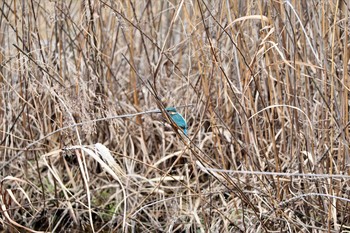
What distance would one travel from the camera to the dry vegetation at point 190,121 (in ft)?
5.48

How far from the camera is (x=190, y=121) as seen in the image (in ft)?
7.46

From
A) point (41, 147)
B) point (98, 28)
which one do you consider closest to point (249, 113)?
point (98, 28)

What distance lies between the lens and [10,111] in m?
2.17

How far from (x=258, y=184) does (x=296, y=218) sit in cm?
19

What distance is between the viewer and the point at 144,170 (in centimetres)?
216

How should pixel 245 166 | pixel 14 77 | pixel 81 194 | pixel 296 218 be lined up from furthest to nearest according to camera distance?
pixel 14 77 < pixel 81 194 < pixel 245 166 < pixel 296 218

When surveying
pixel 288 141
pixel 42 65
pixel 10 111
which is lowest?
pixel 288 141

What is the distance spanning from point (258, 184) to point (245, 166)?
0.07 m

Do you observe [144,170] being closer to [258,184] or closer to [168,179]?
[168,179]

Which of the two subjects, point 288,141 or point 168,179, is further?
point 168,179

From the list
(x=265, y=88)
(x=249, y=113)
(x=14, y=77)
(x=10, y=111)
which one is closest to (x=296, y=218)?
(x=249, y=113)

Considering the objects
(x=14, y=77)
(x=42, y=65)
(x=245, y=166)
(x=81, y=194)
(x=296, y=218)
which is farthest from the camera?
(x=14, y=77)

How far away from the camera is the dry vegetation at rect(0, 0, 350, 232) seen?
167cm

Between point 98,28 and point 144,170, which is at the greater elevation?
point 98,28
